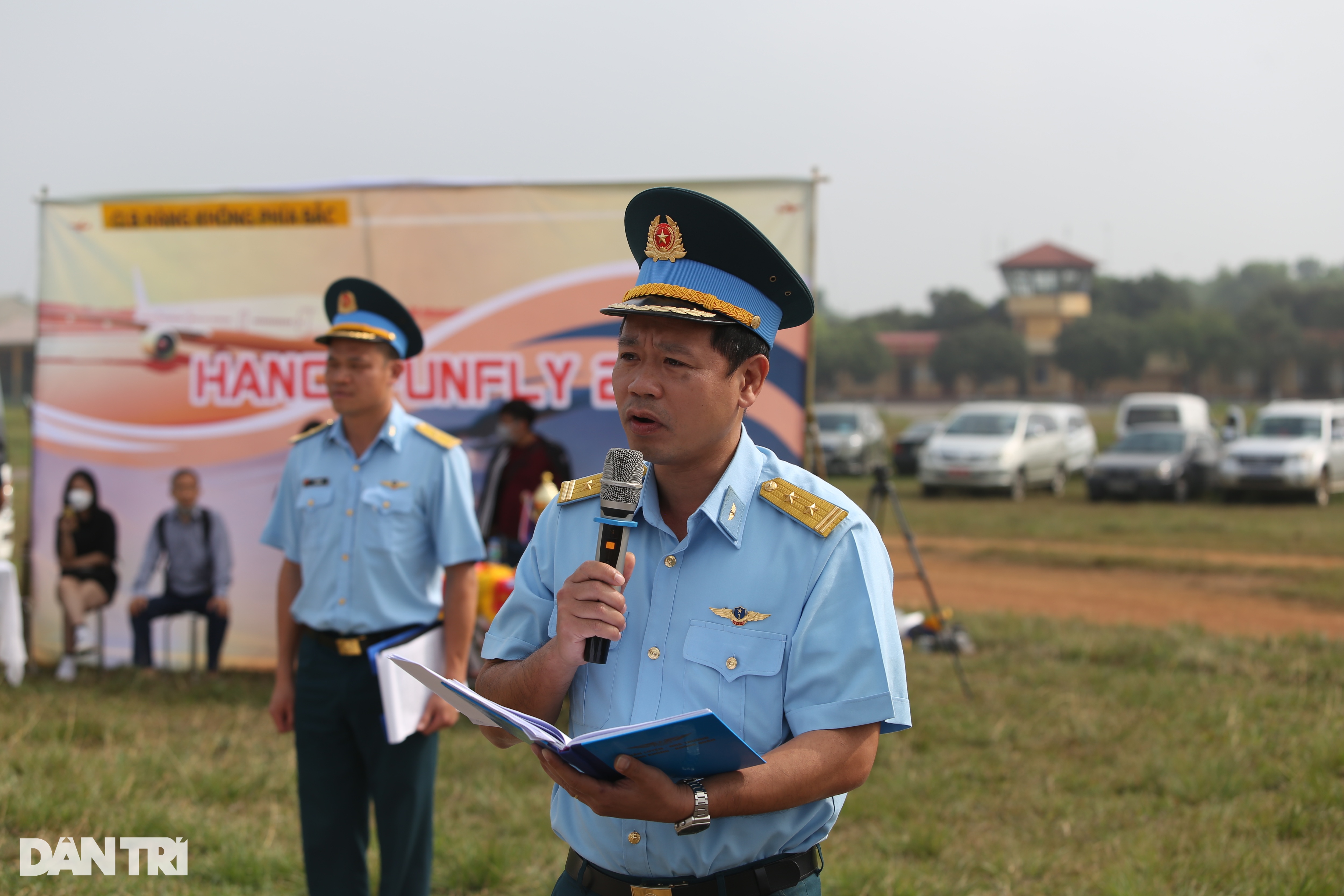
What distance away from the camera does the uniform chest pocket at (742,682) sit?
1.88 meters

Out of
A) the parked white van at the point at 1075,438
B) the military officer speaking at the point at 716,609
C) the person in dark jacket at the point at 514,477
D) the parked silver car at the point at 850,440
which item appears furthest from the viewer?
the parked silver car at the point at 850,440

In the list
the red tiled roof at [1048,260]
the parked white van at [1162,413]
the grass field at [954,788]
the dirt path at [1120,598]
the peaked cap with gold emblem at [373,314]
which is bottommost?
the grass field at [954,788]

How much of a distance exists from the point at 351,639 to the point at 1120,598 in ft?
32.2

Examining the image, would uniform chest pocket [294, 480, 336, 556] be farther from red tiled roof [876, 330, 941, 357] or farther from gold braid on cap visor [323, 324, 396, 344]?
red tiled roof [876, 330, 941, 357]

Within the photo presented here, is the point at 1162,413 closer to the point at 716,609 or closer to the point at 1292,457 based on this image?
the point at 1292,457

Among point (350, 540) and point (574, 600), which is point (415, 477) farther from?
point (574, 600)

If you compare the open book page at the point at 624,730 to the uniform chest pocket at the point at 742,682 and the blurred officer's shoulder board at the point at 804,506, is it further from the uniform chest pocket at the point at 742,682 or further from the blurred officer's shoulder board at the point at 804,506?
the blurred officer's shoulder board at the point at 804,506

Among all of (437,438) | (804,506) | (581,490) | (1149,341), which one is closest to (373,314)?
(437,438)

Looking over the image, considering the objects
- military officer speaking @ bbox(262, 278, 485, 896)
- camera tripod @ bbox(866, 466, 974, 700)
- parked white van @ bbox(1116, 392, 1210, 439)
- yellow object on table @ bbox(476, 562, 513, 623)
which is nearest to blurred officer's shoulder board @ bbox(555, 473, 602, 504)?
military officer speaking @ bbox(262, 278, 485, 896)

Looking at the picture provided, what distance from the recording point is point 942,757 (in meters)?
5.95

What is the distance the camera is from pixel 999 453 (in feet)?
68.5

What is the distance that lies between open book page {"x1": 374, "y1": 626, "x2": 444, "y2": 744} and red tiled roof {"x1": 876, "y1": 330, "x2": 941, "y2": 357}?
66.1 metres

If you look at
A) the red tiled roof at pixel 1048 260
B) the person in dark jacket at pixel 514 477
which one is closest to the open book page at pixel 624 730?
the person in dark jacket at pixel 514 477

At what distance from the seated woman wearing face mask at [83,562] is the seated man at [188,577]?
0.26 m
